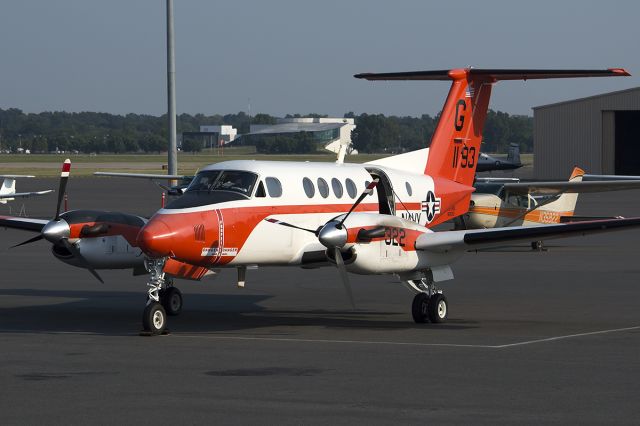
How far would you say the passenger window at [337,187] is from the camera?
18188mm

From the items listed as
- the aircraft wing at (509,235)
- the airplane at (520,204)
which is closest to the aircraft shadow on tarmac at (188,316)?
the aircraft wing at (509,235)

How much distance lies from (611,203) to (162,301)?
141 feet

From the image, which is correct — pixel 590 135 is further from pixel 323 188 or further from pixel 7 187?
pixel 323 188

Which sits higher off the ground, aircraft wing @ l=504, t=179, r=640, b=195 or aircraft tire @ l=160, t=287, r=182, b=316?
aircraft wing @ l=504, t=179, r=640, b=195

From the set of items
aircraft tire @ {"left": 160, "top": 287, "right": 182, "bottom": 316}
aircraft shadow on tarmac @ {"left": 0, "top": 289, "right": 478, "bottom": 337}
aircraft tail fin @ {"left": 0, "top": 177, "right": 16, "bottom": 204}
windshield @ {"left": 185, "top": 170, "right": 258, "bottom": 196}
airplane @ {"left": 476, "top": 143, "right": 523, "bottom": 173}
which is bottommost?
aircraft shadow on tarmac @ {"left": 0, "top": 289, "right": 478, "bottom": 337}

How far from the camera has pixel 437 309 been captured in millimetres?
17234

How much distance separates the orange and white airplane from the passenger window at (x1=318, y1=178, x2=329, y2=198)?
0.02 m

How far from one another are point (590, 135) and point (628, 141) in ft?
15.0

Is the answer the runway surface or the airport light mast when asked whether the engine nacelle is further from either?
the airport light mast

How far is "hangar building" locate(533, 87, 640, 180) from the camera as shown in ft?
282

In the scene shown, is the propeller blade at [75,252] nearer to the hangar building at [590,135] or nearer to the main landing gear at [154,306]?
the main landing gear at [154,306]

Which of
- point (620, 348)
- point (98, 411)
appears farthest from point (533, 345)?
point (98, 411)

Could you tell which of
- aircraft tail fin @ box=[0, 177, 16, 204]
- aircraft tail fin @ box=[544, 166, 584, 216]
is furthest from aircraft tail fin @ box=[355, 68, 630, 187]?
aircraft tail fin @ box=[0, 177, 16, 204]

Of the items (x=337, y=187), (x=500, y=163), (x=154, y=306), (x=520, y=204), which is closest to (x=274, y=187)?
(x=337, y=187)
